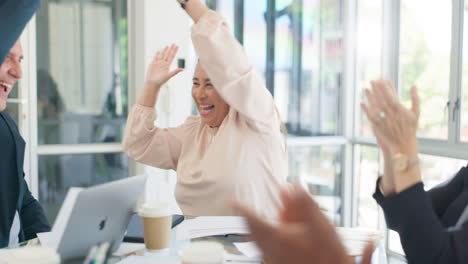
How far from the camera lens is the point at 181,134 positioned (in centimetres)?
203

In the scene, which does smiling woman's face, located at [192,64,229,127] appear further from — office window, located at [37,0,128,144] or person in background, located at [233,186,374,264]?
office window, located at [37,0,128,144]

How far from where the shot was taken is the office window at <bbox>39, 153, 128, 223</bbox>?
3.28 metres

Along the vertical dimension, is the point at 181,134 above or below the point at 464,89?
below

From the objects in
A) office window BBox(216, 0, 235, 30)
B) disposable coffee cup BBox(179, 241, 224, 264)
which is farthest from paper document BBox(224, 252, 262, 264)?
office window BBox(216, 0, 235, 30)

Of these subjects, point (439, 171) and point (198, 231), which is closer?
point (198, 231)

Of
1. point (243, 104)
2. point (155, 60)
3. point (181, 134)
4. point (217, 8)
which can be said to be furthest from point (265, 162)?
point (217, 8)

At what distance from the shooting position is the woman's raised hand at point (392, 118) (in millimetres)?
1052

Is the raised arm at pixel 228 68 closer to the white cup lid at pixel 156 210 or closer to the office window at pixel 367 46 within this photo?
the white cup lid at pixel 156 210

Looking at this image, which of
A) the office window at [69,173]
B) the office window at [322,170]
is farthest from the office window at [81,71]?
the office window at [322,170]

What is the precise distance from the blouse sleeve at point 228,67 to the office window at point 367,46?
231 cm

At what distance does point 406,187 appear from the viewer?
3.51 ft

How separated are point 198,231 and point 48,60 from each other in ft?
7.11

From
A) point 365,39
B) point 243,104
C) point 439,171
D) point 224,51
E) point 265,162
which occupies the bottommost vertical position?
point 439,171

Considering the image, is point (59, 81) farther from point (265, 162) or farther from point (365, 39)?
point (365, 39)
